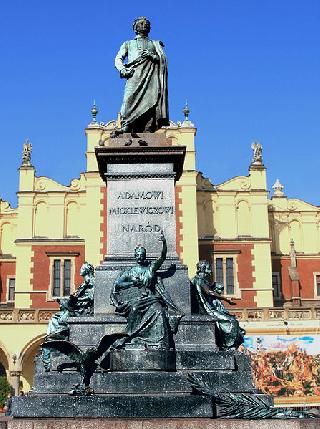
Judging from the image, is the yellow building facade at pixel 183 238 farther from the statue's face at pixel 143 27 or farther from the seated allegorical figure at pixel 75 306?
the seated allegorical figure at pixel 75 306

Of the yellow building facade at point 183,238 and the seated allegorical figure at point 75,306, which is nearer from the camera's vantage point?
the seated allegorical figure at point 75,306

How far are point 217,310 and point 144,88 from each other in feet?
13.0

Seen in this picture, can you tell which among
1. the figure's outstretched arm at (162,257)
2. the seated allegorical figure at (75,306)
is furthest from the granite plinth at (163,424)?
the figure's outstretched arm at (162,257)

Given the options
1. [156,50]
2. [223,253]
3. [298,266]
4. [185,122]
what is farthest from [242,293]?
[156,50]

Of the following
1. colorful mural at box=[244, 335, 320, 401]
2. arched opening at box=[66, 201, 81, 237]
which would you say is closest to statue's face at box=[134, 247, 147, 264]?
colorful mural at box=[244, 335, 320, 401]

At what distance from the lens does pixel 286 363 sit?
30.9 metres

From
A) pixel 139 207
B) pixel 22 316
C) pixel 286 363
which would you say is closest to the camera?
pixel 139 207

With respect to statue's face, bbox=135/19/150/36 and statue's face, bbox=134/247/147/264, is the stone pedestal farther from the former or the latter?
statue's face, bbox=135/19/150/36

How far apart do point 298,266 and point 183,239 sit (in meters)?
9.15

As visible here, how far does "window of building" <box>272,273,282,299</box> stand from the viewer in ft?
134

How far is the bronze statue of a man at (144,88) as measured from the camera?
37.0ft

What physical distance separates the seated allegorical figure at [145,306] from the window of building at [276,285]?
32.1m

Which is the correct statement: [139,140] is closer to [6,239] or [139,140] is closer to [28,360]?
[28,360]

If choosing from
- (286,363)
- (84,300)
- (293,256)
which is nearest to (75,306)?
(84,300)
